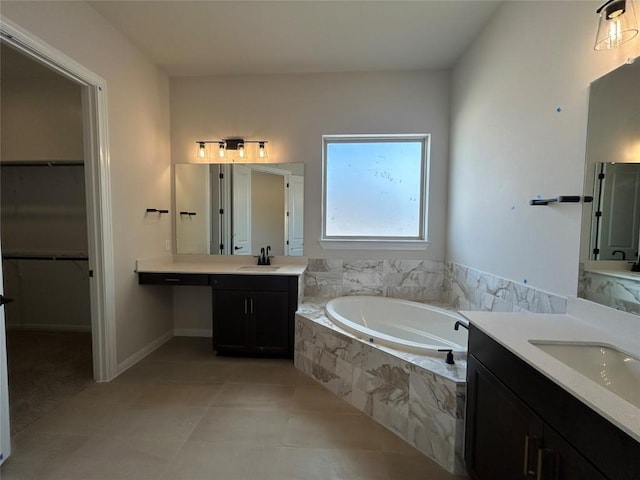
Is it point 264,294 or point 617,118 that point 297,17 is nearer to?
point 617,118

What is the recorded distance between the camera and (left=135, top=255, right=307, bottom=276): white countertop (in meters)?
2.70

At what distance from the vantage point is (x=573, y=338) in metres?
1.19

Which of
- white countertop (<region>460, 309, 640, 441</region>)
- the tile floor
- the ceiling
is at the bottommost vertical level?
the tile floor

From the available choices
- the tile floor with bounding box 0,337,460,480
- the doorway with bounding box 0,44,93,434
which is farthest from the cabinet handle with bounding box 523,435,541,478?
the doorway with bounding box 0,44,93,434

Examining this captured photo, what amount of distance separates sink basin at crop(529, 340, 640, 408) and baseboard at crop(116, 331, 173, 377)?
2980 mm

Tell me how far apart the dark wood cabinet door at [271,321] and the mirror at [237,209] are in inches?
26.6

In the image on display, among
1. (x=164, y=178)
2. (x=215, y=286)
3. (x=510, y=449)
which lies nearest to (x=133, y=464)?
(x=215, y=286)

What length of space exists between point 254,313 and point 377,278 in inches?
53.3

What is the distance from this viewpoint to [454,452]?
1.50 metres

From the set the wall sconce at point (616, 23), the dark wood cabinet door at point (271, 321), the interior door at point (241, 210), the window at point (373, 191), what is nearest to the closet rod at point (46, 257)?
the interior door at point (241, 210)

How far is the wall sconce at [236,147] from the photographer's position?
10.2ft

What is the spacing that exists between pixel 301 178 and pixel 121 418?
8.21 ft

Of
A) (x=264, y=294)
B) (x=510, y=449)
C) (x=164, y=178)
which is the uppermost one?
(x=164, y=178)

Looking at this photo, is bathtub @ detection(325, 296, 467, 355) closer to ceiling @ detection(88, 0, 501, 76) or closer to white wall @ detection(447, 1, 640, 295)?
white wall @ detection(447, 1, 640, 295)
